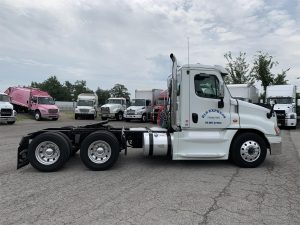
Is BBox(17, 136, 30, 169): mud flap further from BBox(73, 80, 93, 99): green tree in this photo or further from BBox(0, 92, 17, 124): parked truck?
BBox(73, 80, 93, 99): green tree

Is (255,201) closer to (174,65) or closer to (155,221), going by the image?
(155,221)

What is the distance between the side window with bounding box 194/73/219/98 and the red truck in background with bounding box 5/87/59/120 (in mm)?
26940

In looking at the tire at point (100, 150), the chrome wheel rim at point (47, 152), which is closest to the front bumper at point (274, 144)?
the tire at point (100, 150)

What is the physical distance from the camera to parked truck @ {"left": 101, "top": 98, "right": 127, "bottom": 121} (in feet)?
114

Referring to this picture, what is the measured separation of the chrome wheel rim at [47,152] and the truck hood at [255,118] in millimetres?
4683

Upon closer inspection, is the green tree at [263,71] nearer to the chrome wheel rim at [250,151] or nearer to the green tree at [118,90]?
the chrome wheel rim at [250,151]

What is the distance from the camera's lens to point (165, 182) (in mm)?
7152

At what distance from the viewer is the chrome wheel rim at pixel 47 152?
8.19m

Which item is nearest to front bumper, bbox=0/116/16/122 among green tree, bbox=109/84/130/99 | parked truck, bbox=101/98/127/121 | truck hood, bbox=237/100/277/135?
parked truck, bbox=101/98/127/121

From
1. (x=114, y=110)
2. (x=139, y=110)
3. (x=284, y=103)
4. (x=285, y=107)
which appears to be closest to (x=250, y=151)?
(x=285, y=107)

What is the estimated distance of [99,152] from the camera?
8.38m

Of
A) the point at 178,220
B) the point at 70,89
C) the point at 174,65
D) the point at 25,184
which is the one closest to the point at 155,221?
the point at 178,220

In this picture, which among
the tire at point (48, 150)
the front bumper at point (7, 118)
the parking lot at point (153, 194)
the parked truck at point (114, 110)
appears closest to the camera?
the parking lot at point (153, 194)

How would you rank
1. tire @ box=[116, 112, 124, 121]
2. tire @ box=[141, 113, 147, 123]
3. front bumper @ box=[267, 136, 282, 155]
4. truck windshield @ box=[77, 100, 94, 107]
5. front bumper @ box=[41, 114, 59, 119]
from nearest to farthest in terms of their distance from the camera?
front bumper @ box=[267, 136, 282, 155]
tire @ box=[141, 113, 147, 123]
front bumper @ box=[41, 114, 59, 119]
tire @ box=[116, 112, 124, 121]
truck windshield @ box=[77, 100, 94, 107]
